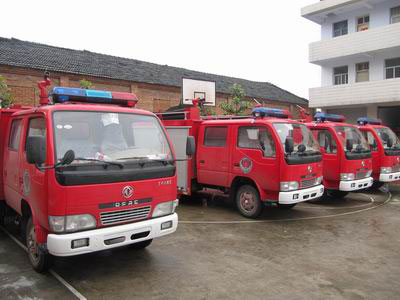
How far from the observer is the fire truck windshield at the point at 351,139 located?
953 cm

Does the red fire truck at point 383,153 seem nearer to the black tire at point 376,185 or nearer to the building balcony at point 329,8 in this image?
the black tire at point 376,185

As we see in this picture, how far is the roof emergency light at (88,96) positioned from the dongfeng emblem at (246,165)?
3.44 meters

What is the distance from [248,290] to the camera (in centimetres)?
450

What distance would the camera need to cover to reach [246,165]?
325 inches

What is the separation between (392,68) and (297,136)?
1541 centimetres

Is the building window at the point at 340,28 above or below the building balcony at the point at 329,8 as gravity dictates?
below

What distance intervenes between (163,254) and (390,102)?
1859 cm

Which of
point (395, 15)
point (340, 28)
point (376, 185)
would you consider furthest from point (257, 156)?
point (340, 28)

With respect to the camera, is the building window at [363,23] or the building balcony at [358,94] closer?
the building balcony at [358,94]

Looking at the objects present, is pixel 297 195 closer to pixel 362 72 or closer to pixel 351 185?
pixel 351 185

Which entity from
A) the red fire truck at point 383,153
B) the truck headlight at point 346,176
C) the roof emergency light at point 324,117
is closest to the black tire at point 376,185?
the red fire truck at point 383,153

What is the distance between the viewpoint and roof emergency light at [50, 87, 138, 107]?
16.5ft

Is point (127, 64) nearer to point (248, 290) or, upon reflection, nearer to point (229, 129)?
point (229, 129)

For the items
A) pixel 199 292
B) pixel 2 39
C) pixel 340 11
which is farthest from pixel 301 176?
pixel 2 39
